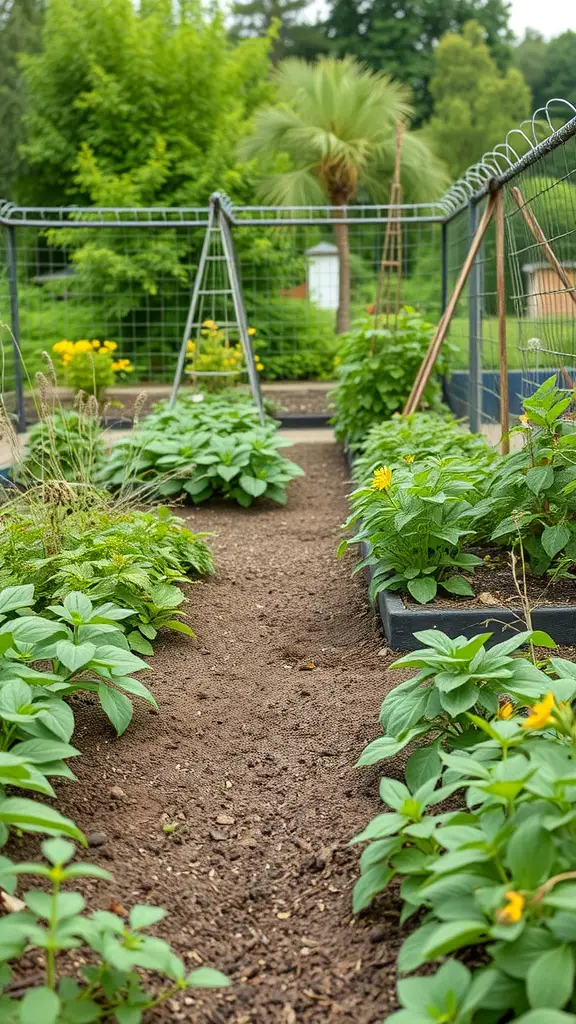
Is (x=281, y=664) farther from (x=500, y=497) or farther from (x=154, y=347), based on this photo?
(x=154, y=347)

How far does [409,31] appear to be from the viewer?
27625 millimetres

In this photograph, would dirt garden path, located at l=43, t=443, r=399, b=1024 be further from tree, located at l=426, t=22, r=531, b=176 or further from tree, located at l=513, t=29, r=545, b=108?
tree, located at l=513, t=29, r=545, b=108

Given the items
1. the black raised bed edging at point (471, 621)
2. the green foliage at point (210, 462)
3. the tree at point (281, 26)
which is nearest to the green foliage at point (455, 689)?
the black raised bed edging at point (471, 621)

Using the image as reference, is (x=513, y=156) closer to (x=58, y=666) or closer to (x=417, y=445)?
(x=417, y=445)

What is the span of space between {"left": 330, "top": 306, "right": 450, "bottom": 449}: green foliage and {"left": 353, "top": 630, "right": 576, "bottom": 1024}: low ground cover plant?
4616mm

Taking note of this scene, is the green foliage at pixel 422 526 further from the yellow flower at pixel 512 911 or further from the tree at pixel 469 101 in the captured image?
the tree at pixel 469 101

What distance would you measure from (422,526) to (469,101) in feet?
78.6

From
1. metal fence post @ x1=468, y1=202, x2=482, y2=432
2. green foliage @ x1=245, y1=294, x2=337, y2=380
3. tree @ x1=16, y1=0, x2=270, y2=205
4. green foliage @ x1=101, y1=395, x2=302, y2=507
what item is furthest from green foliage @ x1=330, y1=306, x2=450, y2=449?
tree @ x1=16, y1=0, x2=270, y2=205

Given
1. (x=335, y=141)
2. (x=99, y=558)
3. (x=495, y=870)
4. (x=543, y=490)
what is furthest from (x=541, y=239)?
(x=335, y=141)

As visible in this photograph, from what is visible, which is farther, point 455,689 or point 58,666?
point 58,666

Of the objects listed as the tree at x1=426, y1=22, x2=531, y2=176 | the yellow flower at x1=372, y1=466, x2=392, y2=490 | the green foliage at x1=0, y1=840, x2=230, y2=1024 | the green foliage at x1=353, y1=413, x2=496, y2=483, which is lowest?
Answer: the green foliage at x1=0, y1=840, x2=230, y2=1024

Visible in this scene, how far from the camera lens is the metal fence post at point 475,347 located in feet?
20.2

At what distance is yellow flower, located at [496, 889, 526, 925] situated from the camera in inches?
49.9

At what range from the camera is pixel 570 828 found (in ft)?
4.88
